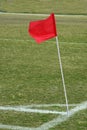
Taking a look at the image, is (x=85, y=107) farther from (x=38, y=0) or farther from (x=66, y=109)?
(x=38, y=0)

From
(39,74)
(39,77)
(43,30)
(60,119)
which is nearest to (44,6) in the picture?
(39,74)

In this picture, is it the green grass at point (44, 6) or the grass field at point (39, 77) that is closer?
the grass field at point (39, 77)

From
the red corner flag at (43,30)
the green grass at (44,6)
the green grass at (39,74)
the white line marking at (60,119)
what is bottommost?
the green grass at (44,6)

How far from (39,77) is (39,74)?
0.33 metres

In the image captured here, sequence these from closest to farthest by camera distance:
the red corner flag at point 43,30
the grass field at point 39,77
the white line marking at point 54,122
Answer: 1. the white line marking at point 54,122
2. the grass field at point 39,77
3. the red corner flag at point 43,30

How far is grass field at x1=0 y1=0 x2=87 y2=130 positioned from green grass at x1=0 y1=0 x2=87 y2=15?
1348 cm

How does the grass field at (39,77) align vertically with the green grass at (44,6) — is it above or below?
above

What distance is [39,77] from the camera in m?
9.80

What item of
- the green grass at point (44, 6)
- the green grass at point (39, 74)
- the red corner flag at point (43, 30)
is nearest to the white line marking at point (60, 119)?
the green grass at point (39, 74)

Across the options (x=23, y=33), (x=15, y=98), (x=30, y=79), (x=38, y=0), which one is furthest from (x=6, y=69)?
(x=38, y=0)

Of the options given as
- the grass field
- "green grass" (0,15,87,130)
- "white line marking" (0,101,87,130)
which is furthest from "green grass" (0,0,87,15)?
"white line marking" (0,101,87,130)

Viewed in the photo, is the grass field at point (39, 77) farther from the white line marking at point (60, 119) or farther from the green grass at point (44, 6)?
the green grass at point (44, 6)

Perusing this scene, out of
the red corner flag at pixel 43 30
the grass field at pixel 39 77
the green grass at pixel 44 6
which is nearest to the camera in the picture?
the grass field at pixel 39 77

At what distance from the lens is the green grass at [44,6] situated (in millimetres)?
31016
